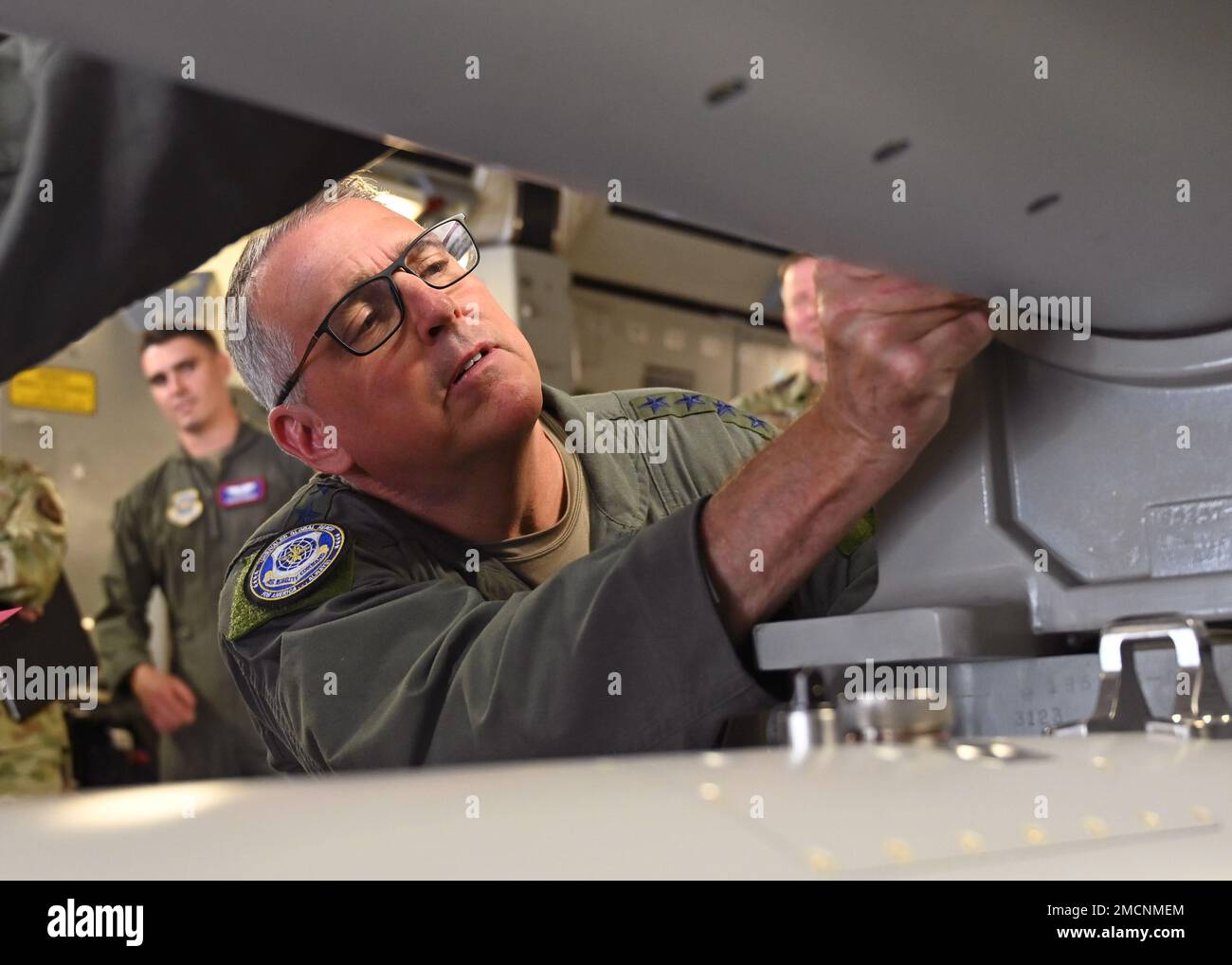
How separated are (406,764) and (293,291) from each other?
359 millimetres

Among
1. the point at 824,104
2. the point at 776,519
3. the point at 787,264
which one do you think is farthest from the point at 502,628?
the point at 787,264

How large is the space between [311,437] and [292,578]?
153 mm

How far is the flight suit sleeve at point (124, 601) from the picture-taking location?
2.75 m

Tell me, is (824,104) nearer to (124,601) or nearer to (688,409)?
(688,409)

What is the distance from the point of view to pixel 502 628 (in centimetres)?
76

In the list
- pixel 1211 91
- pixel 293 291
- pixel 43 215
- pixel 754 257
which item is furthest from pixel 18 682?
pixel 1211 91

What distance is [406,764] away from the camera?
A: 0.79 meters

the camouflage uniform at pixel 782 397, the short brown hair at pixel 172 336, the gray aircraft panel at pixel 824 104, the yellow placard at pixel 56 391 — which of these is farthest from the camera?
the short brown hair at pixel 172 336

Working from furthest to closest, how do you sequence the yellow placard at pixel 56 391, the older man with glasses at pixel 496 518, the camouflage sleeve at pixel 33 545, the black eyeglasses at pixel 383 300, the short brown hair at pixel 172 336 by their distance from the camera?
the short brown hair at pixel 172 336, the yellow placard at pixel 56 391, the camouflage sleeve at pixel 33 545, the black eyeglasses at pixel 383 300, the older man with glasses at pixel 496 518

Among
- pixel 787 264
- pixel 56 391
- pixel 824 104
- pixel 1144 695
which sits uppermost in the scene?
pixel 787 264

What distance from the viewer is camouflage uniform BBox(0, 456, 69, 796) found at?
243 centimetres

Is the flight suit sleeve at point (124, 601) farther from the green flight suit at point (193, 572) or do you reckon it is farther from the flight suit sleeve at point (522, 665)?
the flight suit sleeve at point (522, 665)

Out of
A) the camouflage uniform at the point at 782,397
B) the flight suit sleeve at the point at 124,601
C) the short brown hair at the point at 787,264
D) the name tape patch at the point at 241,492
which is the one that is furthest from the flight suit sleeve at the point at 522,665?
the flight suit sleeve at the point at 124,601
